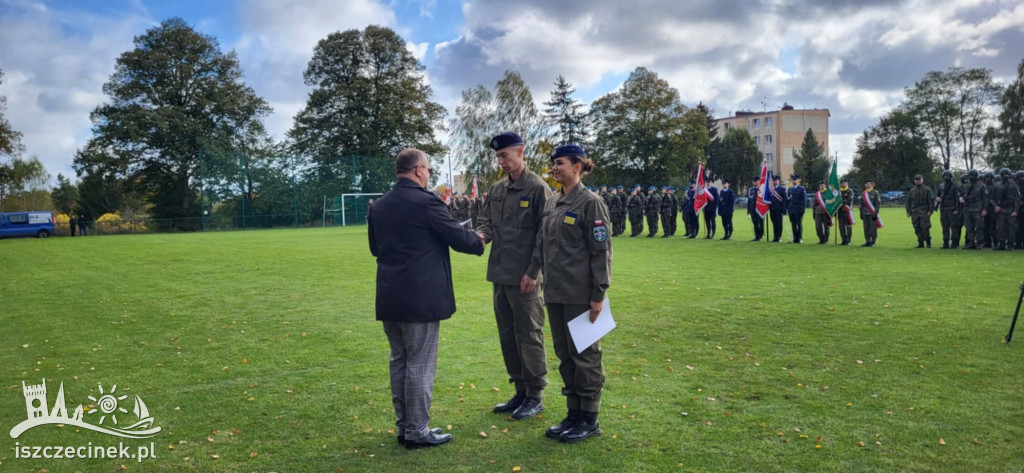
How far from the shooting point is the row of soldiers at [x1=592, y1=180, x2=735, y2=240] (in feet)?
79.8

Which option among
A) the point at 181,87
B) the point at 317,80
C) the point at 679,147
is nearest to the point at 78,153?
the point at 181,87

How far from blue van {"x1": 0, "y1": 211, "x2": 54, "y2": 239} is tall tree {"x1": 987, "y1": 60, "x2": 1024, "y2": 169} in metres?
77.8

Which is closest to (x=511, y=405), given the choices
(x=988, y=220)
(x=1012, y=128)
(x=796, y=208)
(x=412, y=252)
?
(x=412, y=252)

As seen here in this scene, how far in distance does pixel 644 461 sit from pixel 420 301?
179 centimetres

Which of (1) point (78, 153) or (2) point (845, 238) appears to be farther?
(1) point (78, 153)

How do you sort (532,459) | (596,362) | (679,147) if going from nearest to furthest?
(532,459) < (596,362) < (679,147)

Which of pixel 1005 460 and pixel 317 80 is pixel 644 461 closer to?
pixel 1005 460

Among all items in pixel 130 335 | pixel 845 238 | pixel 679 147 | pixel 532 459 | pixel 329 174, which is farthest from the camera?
pixel 679 147

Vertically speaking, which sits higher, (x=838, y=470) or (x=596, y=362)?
(x=596, y=362)

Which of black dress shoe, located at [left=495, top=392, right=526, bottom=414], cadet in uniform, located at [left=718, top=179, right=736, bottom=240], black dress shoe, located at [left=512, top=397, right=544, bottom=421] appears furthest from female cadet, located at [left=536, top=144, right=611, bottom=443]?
cadet in uniform, located at [left=718, top=179, right=736, bottom=240]

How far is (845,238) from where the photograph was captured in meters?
19.9

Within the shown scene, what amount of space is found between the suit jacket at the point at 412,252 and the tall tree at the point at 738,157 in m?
80.6

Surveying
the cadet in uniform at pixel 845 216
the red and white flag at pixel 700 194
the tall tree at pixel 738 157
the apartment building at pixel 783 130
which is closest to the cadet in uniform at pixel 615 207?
the red and white flag at pixel 700 194

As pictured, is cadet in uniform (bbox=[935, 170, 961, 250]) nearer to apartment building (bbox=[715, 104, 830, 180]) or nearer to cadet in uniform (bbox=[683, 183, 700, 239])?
cadet in uniform (bbox=[683, 183, 700, 239])
